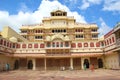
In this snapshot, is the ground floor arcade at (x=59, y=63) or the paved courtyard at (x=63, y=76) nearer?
the paved courtyard at (x=63, y=76)

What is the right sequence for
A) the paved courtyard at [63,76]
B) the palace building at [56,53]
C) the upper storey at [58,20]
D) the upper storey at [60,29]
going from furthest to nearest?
the upper storey at [58,20], the upper storey at [60,29], the palace building at [56,53], the paved courtyard at [63,76]

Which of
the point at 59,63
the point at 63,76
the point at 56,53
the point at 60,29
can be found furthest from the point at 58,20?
the point at 63,76

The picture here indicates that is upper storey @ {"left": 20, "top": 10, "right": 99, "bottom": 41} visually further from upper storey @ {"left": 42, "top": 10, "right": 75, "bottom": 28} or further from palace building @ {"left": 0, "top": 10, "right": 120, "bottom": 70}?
palace building @ {"left": 0, "top": 10, "right": 120, "bottom": 70}

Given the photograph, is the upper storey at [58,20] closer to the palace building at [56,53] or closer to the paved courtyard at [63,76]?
the palace building at [56,53]

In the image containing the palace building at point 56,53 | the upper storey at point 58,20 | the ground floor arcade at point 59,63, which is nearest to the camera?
the palace building at point 56,53

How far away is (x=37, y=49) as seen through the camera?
4797cm

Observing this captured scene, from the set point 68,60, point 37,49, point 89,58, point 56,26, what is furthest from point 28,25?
point 89,58

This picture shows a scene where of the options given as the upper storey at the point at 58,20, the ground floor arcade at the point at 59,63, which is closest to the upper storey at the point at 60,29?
the upper storey at the point at 58,20

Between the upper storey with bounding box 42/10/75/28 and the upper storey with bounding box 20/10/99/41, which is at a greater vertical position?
the upper storey with bounding box 42/10/75/28

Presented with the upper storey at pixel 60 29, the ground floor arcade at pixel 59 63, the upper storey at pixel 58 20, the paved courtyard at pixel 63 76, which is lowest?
the paved courtyard at pixel 63 76

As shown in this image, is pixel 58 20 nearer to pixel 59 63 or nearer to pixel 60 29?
pixel 60 29

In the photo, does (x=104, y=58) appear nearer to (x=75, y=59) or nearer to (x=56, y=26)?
(x=75, y=59)

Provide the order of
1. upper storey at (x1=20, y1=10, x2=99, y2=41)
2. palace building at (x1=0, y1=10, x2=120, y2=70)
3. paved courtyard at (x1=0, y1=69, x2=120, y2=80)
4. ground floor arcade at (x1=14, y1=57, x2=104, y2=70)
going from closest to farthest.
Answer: paved courtyard at (x1=0, y1=69, x2=120, y2=80)
palace building at (x1=0, y1=10, x2=120, y2=70)
ground floor arcade at (x1=14, y1=57, x2=104, y2=70)
upper storey at (x1=20, y1=10, x2=99, y2=41)

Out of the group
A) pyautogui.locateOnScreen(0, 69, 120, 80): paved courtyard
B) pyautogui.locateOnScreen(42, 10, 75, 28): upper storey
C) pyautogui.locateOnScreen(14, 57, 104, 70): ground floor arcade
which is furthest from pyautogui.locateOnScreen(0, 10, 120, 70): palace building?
pyautogui.locateOnScreen(0, 69, 120, 80): paved courtyard
